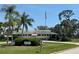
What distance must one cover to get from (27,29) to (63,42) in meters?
3.53

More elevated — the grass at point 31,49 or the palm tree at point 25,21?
the palm tree at point 25,21

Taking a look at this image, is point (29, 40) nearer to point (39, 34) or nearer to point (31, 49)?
point (31, 49)

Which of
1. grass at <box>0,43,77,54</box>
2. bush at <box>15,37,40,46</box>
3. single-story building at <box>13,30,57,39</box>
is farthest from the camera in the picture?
bush at <box>15,37,40,46</box>

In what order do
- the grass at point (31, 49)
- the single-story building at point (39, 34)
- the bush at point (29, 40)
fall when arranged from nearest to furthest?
the grass at point (31, 49), the single-story building at point (39, 34), the bush at point (29, 40)

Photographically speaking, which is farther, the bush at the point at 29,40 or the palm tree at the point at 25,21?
the bush at the point at 29,40

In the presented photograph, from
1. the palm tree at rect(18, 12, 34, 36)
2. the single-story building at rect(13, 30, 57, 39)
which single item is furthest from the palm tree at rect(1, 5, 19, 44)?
the single-story building at rect(13, 30, 57, 39)

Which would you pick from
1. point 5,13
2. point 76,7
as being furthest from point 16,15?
point 76,7

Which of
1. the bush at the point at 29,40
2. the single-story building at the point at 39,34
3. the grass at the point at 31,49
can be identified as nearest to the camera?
the grass at the point at 31,49

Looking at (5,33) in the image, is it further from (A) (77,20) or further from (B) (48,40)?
(A) (77,20)

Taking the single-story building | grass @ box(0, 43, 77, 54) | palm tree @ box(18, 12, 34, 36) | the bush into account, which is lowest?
grass @ box(0, 43, 77, 54)

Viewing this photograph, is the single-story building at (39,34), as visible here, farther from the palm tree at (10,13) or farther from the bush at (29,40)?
the palm tree at (10,13)

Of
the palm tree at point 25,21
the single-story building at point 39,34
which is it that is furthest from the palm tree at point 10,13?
the single-story building at point 39,34

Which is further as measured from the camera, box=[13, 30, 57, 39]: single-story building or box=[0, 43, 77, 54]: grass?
box=[13, 30, 57, 39]: single-story building

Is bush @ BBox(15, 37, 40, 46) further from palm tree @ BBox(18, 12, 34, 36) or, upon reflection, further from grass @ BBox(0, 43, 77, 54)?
palm tree @ BBox(18, 12, 34, 36)
